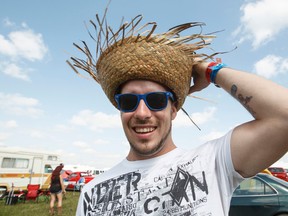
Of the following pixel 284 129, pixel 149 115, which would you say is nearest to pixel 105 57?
pixel 149 115

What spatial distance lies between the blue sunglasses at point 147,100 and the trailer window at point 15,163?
15.7 m

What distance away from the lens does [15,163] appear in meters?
→ 15.5

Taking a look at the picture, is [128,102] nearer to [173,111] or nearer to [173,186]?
[173,111]

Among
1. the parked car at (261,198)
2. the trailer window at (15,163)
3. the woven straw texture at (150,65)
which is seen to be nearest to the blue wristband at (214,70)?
the woven straw texture at (150,65)

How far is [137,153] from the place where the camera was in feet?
5.82

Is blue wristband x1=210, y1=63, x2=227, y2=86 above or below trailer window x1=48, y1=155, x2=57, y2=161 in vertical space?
below

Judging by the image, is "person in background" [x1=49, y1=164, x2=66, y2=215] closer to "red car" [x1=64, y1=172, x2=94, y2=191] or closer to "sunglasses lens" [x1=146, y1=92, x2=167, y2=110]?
"sunglasses lens" [x1=146, y1=92, x2=167, y2=110]

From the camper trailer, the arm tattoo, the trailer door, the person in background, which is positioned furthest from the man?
the trailer door

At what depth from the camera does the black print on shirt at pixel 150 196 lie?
Result: 1.43m

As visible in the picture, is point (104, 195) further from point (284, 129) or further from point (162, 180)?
point (284, 129)

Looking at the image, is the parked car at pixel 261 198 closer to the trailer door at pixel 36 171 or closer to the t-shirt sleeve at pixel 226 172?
the t-shirt sleeve at pixel 226 172

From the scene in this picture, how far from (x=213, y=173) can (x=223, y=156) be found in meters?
0.12

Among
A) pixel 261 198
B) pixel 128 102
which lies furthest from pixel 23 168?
pixel 128 102

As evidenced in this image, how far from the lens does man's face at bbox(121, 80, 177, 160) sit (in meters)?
1.70
